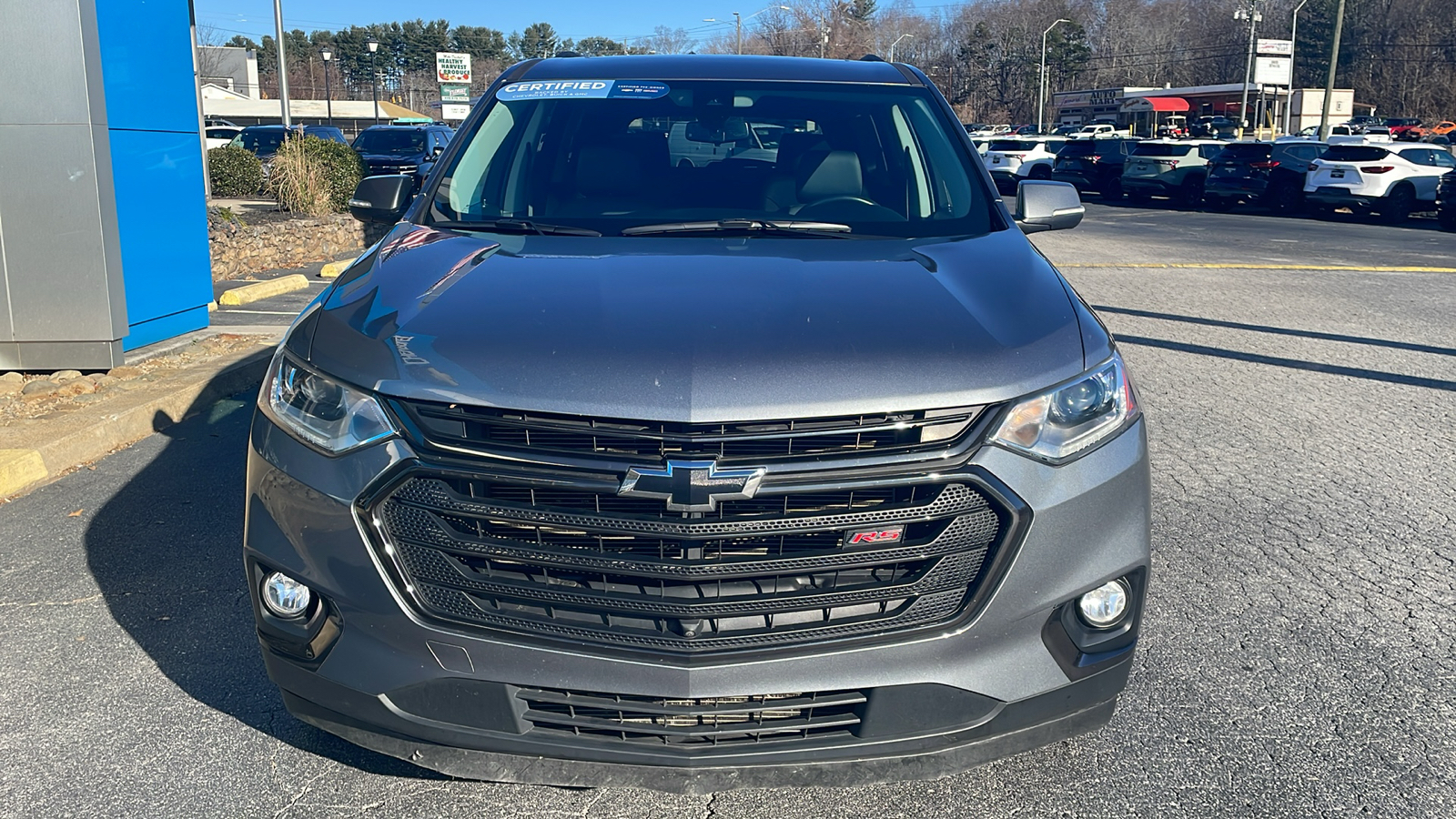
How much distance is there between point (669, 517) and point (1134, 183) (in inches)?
1169

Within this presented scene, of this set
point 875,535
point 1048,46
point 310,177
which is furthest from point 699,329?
point 1048,46

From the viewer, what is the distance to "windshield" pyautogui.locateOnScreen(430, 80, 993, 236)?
12.0ft

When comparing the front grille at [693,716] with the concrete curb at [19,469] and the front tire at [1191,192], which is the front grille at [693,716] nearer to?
the concrete curb at [19,469]

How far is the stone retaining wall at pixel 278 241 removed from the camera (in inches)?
487

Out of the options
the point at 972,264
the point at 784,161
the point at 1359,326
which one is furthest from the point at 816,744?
the point at 1359,326

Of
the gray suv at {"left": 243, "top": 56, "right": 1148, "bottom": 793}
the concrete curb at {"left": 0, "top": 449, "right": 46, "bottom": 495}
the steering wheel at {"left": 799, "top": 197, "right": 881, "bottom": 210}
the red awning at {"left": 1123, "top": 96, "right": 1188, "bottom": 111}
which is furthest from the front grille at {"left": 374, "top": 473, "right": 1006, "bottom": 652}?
the red awning at {"left": 1123, "top": 96, "right": 1188, "bottom": 111}

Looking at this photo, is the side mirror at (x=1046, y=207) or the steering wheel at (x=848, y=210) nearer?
the steering wheel at (x=848, y=210)

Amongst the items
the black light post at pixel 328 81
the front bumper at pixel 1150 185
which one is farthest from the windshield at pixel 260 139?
the black light post at pixel 328 81

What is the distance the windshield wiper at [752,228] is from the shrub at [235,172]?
15.5 meters

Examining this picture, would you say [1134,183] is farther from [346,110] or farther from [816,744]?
[346,110]

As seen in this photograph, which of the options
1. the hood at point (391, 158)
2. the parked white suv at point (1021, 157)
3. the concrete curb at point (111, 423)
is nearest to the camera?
the concrete curb at point (111, 423)

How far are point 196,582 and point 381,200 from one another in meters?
1.49

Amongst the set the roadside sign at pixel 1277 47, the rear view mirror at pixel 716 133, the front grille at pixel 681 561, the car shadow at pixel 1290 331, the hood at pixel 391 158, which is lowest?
the car shadow at pixel 1290 331

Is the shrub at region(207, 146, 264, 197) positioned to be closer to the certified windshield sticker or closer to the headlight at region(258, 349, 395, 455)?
the certified windshield sticker
